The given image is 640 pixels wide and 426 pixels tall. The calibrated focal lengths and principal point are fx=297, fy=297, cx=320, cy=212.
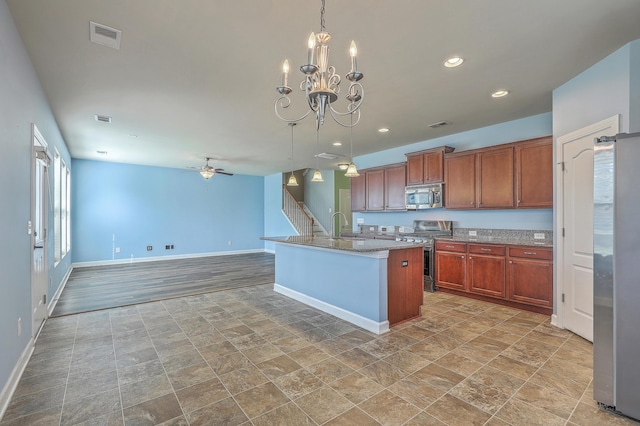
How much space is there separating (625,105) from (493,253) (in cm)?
229

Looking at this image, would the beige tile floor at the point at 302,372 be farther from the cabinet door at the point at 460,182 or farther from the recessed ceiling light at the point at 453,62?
the recessed ceiling light at the point at 453,62

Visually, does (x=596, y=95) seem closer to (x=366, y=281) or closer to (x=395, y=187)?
(x=366, y=281)

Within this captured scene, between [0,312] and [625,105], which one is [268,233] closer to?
[0,312]

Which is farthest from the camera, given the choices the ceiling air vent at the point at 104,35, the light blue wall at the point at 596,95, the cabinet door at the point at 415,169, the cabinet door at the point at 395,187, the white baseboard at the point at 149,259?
the white baseboard at the point at 149,259

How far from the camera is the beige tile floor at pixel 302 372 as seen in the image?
1953 mm

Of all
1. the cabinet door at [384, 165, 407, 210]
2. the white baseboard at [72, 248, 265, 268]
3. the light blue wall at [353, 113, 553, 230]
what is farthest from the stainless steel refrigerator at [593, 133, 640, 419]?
the white baseboard at [72, 248, 265, 268]

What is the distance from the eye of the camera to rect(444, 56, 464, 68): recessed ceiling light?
2.82 meters

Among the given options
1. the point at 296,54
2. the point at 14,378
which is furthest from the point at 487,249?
the point at 14,378

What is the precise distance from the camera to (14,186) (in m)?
2.43

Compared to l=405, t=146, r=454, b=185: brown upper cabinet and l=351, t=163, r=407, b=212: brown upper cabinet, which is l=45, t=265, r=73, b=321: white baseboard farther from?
l=405, t=146, r=454, b=185: brown upper cabinet

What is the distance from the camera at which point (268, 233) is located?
34.9 ft

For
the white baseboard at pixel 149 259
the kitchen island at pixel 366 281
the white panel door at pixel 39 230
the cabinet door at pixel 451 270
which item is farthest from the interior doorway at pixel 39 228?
the cabinet door at pixel 451 270

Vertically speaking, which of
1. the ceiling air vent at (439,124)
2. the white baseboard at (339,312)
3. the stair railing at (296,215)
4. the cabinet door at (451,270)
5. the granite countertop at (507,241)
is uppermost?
the ceiling air vent at (439,124)

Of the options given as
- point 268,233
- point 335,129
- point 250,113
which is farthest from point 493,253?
point 268,233
